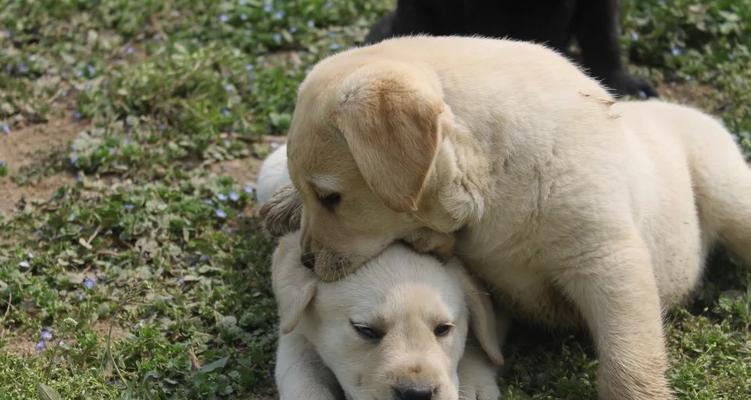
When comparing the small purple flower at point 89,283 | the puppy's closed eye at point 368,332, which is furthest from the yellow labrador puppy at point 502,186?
the small purple flower at point 89,283

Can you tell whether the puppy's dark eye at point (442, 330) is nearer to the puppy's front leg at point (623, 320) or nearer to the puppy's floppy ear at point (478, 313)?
the puppy's floppy ear at point (478, 313)

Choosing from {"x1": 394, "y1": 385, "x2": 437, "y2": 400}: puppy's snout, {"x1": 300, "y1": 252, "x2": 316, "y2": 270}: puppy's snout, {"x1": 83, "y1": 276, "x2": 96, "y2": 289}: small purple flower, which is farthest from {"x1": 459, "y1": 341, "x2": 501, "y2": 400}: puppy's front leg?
{"x1": 83, "y1": 276, "x2": 96, "y2": 289}: small purple flower

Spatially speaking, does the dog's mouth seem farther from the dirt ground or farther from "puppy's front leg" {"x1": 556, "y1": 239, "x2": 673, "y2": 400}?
the dirt ground

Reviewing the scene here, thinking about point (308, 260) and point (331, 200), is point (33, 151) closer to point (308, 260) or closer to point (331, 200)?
point (308, 260)

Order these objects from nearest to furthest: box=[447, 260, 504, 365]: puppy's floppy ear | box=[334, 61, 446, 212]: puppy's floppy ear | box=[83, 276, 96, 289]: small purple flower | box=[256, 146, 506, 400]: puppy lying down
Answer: box=[334, 61, 446, 212]: puppy's floppy ear < box=[256, 146, 506, 400]: puppy lying down < box=[447, 260, 504, 365]: puppy's floppy ear < box=[83, 276, 96, 289]: small purple flower

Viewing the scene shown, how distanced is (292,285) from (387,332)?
44 cm

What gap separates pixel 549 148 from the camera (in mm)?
3707

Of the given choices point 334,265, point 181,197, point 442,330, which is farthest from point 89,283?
point 442,330

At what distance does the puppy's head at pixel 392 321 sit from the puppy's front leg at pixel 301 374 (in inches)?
2.2

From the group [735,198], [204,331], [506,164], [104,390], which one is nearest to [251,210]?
[204,331]

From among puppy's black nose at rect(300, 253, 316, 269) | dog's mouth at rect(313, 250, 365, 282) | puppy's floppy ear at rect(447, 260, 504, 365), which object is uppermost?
dog's mouth at rect(313, 250, 365, 282)

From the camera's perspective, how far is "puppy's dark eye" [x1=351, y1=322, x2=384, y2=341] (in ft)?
11.6

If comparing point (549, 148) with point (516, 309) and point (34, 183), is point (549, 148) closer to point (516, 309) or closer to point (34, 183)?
point (516, 309)

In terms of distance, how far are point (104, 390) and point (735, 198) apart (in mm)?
2571
